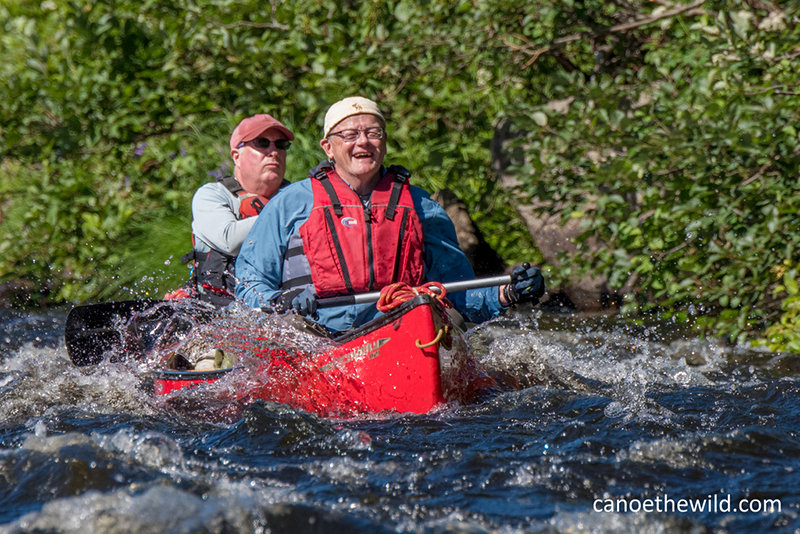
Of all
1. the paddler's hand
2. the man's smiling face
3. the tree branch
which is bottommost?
the paddler's hand

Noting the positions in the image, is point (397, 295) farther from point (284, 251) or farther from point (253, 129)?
point (253, 129)

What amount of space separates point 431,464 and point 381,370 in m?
0.65

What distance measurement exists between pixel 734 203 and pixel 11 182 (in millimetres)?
8053

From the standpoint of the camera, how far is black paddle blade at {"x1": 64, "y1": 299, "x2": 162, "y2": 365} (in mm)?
4547

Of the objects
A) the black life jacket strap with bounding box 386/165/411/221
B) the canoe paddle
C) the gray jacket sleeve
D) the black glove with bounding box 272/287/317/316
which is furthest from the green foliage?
the canoe paddle

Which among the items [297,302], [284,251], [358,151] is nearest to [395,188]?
[358,151]

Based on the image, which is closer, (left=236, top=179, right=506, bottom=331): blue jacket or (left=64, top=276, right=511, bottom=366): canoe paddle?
(left=236, top=179, right=506, bottom=331): blue jacket

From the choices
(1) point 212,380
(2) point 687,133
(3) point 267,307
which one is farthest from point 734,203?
(1) point 212,380

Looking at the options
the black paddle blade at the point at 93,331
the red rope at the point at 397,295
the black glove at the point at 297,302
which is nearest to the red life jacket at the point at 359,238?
the black glove at the point at 297,302

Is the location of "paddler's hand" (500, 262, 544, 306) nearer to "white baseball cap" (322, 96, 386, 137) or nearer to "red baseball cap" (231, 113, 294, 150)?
"white baseball cap" (322, 96, 386, 137)

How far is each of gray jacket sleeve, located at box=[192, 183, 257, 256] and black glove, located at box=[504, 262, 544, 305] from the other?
158cm

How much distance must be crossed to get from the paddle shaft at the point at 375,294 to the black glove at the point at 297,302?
2.2 inches

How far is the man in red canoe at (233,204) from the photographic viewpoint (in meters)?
4.45

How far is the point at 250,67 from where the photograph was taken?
292 inches
